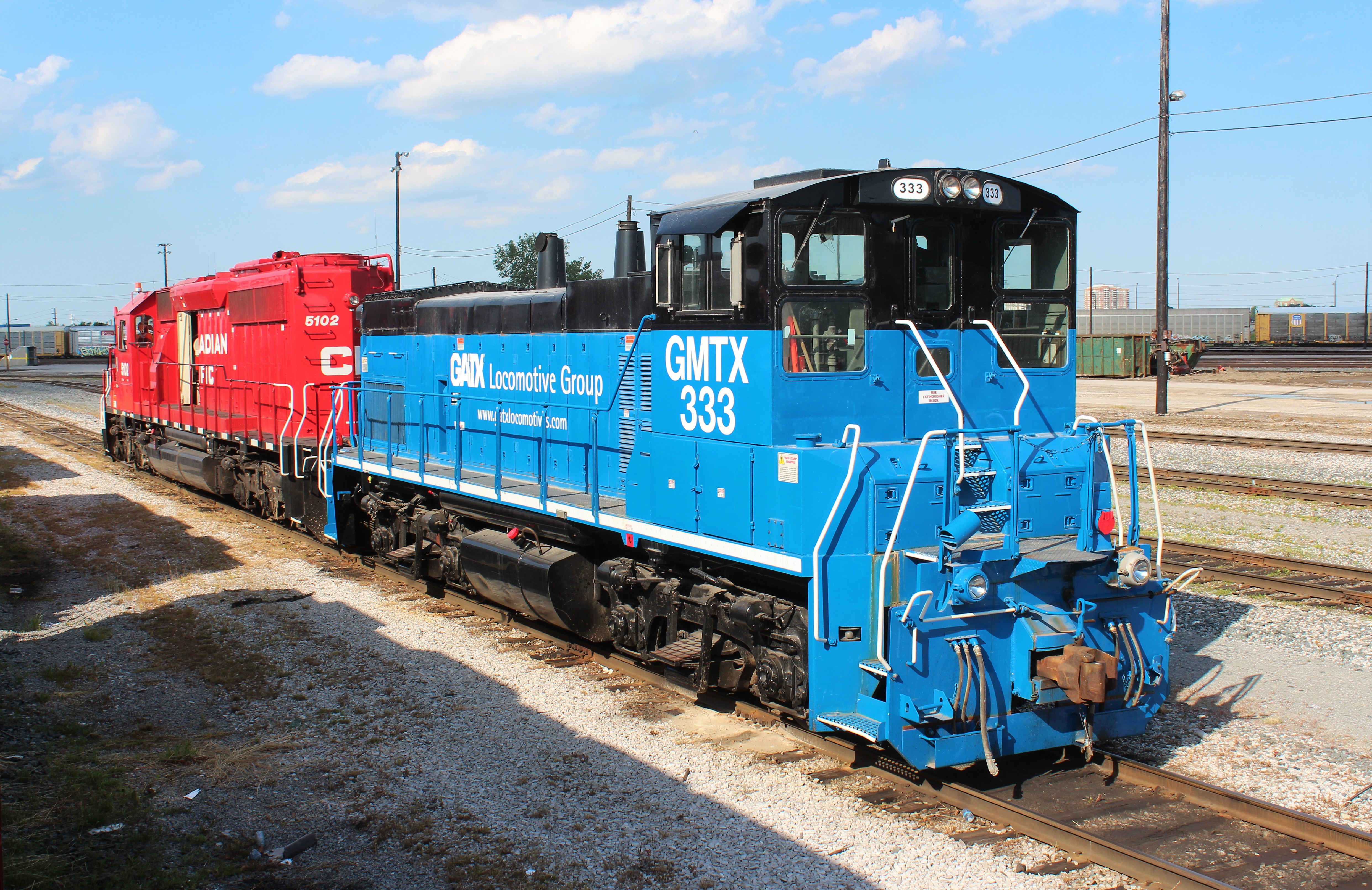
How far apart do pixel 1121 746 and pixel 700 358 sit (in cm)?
341

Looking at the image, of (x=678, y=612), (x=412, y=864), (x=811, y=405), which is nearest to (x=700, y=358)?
(x=811, y=405)

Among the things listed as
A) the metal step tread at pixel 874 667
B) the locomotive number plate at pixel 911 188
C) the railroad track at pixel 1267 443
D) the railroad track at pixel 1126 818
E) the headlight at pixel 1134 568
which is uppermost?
the locomotive number plate at pixel 911 188

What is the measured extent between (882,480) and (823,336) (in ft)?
3.15

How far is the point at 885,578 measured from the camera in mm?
5238

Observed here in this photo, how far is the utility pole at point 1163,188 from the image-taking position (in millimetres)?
22953

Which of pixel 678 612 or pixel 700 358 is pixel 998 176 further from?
pixel 678 612

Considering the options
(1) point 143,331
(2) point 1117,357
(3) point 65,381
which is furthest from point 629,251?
(3) point 65,381

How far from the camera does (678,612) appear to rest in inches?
265

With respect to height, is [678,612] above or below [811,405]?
below

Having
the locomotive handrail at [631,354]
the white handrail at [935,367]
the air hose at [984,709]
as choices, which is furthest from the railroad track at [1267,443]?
the air hose at [984,709]

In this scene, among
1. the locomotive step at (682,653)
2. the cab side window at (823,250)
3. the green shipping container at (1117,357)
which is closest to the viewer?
the cab side window at (823,250)

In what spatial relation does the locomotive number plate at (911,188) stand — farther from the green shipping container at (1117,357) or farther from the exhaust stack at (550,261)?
the green shipping container at (1117,357)

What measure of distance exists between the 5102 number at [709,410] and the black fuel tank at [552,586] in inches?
74.4

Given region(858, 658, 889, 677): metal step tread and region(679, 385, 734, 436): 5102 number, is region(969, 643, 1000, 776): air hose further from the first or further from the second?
region(679, 385, 734, 436): 5102 number
